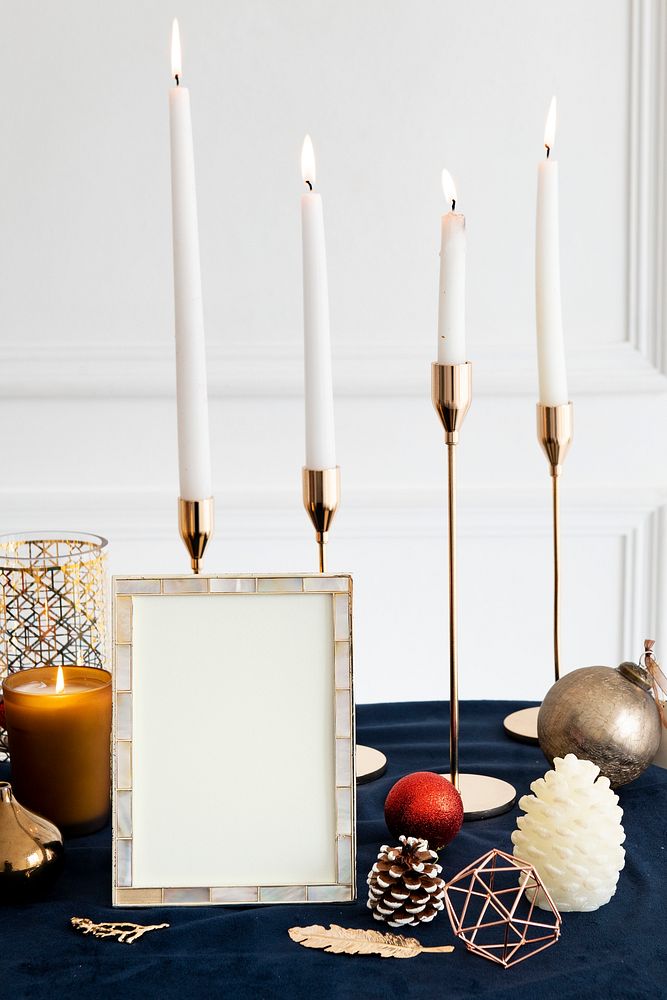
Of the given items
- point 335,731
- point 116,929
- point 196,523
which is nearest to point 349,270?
point 196,523

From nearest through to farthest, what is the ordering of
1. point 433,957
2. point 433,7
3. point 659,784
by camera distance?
point 433,957, point 659,784, point 433,7

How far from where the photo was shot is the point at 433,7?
1840mm

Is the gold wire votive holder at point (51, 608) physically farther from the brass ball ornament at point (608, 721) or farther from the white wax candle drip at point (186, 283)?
the brass ball ornament at point (608, 721)

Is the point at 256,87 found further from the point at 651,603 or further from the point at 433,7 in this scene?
the point at 651,603

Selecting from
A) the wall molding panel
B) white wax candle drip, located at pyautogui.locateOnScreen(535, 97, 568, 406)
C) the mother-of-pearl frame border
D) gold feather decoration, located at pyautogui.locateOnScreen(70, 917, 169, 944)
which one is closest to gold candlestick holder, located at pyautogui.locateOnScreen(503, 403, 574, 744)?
white wax candle drip, located at pyautogui.locateOnScreen(535, 97, 568, 406)

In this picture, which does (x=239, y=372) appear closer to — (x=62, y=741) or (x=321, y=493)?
(x=321, y=493)

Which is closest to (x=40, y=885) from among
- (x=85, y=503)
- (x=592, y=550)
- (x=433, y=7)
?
(x=85, y=503)

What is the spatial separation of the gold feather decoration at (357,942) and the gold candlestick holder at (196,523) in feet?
0.85

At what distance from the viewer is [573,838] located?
2.19 feet

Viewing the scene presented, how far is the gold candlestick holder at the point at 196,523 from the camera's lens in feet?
2.47

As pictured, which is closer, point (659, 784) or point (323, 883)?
point (323, 883)

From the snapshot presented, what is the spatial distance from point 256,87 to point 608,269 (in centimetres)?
71

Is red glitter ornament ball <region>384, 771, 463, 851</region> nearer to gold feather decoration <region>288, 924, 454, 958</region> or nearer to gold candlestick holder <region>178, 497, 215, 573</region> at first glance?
gold feather decoration <region>288, 924, 454, 958</region>

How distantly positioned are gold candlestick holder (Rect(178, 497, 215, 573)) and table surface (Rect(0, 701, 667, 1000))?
23cm
